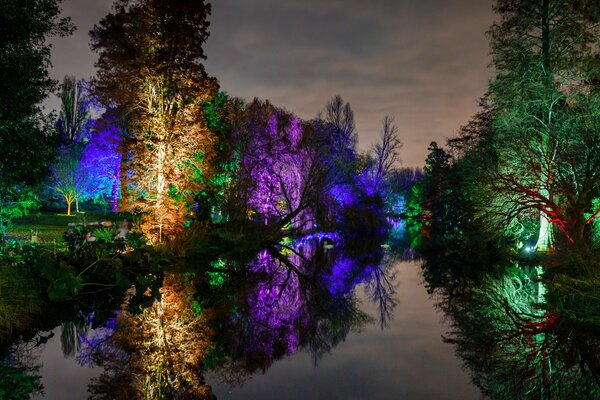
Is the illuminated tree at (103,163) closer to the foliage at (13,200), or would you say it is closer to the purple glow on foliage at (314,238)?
the purple glow on foliage at (314,238)

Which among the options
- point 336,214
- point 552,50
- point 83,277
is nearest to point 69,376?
point 83,277

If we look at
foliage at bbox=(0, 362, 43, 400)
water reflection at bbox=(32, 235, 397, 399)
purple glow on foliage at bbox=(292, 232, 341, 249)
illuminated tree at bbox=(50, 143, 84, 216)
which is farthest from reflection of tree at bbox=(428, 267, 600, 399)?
illuminated tree at bbox=(50, 143, 84, 216)

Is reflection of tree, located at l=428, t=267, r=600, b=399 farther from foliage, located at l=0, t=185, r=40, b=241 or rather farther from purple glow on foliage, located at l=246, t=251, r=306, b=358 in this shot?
foliage, located at l=0, t=185, r=40, b=241

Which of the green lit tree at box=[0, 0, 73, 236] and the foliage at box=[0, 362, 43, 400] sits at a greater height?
the green lit tree at box=[0, 0, 73, 236]

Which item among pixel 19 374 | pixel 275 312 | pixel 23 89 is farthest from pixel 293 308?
pixel 23 89

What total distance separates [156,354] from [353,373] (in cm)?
352

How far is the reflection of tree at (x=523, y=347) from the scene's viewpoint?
21.3ft

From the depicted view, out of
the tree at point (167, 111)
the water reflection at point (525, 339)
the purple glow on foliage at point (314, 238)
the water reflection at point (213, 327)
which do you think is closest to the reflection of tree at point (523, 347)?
the water reflection at point (525, 339)

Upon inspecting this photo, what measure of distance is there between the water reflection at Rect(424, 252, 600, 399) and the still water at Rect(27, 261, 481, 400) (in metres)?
0.46

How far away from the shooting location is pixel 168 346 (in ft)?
26.5

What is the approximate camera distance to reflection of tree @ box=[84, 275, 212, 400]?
6.32 m

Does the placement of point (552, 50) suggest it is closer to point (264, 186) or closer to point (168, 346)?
point (264, 186)

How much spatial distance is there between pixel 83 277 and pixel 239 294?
447 cm

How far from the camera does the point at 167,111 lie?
18922 millimetres
